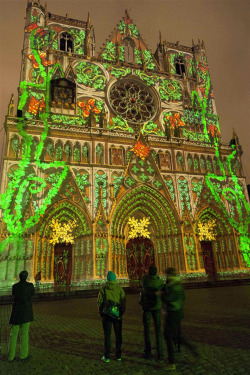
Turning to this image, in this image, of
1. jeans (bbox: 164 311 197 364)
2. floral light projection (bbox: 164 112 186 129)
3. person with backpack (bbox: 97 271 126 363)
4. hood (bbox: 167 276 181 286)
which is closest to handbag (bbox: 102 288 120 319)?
person with backpack (bbox: 97 271 126 363)

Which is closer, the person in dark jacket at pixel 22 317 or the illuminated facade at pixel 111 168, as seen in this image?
the person in dark jacket at pixel 22 317

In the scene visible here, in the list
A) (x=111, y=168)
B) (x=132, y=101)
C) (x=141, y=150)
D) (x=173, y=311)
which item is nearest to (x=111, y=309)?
(x=173, y=311)

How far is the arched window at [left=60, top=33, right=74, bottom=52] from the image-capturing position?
926 inches

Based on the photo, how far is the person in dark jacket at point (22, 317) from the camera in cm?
407

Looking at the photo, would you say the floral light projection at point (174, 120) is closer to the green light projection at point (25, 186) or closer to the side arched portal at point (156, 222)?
the side arched portal at point (156, 222)

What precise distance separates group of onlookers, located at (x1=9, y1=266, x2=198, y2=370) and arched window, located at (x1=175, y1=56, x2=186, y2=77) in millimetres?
26875

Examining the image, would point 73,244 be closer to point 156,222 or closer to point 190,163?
point 156,222

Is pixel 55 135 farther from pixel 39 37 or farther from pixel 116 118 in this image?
pixel 39 37

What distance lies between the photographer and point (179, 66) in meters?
27.3

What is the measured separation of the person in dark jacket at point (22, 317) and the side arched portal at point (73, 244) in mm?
12415

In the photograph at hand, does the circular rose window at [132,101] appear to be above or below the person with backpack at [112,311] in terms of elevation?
above

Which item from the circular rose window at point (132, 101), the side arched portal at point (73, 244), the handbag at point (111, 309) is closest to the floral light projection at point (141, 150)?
the circular rose window at point (132, 101)

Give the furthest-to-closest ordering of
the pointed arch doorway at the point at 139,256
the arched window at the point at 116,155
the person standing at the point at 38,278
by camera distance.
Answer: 1. the arched window at the point at 116,155
2. the pointed arch doorway at the point at 139,256
3. the person standing at the point at 38,278

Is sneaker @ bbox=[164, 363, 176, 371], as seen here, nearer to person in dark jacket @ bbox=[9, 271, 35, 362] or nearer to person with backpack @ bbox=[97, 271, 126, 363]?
person with backpack @ bbox=[97, 271, 126, 363]
